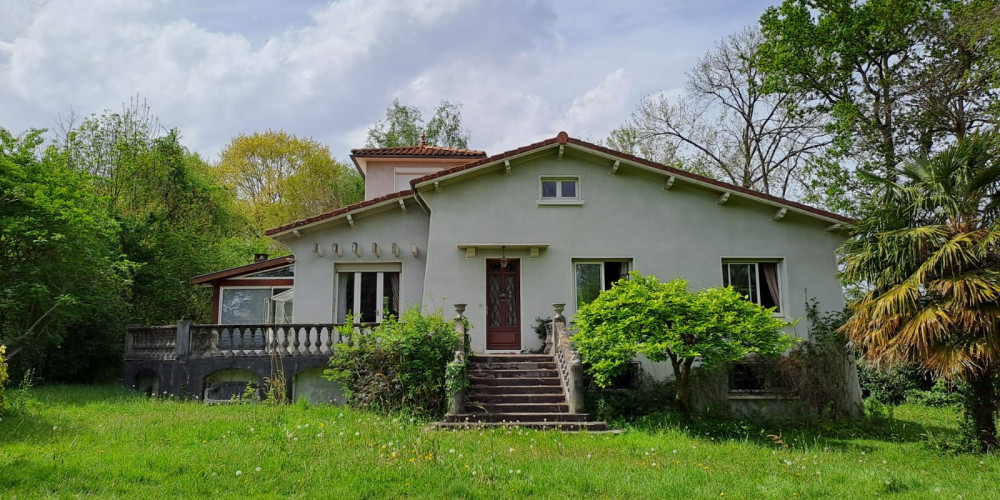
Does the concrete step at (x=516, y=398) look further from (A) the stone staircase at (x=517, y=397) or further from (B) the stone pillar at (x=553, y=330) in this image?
(B) the stone pillar at (x=553, y=330)

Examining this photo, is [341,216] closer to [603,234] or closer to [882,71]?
[603,234]

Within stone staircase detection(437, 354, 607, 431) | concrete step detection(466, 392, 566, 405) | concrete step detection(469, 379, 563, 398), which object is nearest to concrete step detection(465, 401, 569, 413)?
stone staircase detection(437, 354, 607, 431)

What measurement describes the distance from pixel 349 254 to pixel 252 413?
5.94 m

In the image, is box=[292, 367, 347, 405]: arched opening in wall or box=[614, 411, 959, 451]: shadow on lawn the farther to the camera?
box=[292, 367, 347, 405]: arched opening in wall

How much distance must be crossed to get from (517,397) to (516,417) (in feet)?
2.91

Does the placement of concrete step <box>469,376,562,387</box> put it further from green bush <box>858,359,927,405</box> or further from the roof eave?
green bush <box>858,359,927,405</box>

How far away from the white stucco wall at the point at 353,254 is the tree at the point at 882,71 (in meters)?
14.9

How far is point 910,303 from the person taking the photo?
1064 cm

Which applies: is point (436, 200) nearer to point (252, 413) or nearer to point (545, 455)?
point (252, 413)

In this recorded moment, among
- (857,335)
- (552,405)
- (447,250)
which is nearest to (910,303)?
(857,335)

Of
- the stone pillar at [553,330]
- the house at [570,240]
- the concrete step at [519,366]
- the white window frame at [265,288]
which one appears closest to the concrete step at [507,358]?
the concrete step at [519,366]

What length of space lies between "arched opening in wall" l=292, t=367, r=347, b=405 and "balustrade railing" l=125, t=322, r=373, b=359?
22.3 inches

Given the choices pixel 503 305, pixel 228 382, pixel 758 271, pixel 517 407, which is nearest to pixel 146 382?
pixel 228 382

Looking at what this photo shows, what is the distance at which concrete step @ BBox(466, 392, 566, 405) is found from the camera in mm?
13008
